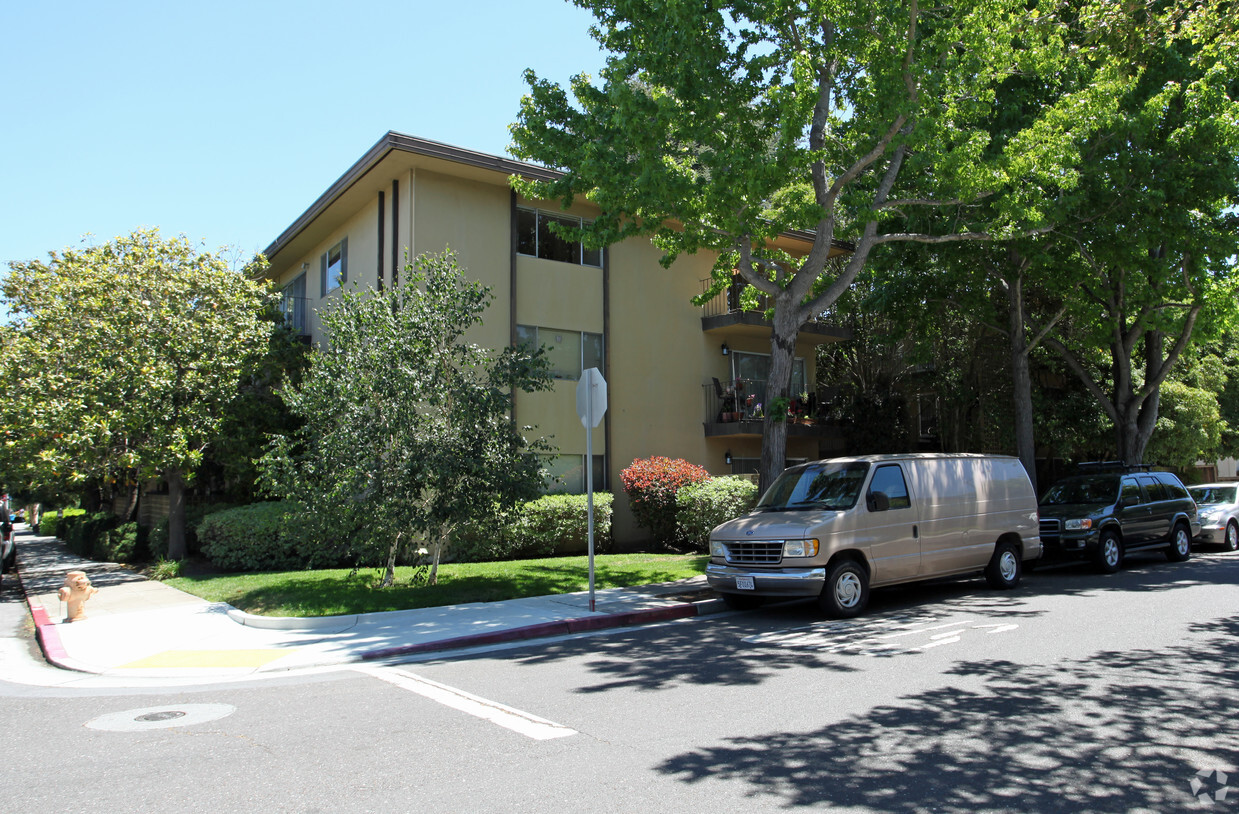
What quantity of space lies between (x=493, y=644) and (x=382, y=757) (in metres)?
3.94

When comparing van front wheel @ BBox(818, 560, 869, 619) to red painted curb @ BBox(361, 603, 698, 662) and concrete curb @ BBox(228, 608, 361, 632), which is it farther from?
concrete curb @ BBox(228, 608, 361, 632)

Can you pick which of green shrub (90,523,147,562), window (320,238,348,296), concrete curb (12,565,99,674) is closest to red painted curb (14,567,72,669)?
concrete curb (12,565,99,674)

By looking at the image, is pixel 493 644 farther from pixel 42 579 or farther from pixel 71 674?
pixel 42 579

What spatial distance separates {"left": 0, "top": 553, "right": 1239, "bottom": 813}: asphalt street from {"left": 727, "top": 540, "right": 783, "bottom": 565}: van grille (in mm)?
1043

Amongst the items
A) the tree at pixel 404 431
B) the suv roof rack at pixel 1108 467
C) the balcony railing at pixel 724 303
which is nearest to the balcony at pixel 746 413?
the balcony railing at pixel 724 303

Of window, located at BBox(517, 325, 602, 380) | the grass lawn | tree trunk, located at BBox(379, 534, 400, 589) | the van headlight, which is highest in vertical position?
window, located at BBox(517, 325, 602, 380)

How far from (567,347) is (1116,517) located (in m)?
11.6

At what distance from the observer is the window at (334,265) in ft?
66.5

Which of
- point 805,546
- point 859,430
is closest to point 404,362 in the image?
point 805,546

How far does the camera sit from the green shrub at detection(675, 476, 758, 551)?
16672 mm

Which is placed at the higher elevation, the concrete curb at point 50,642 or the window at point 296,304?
the window at point 296,304

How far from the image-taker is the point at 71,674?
318 inches
